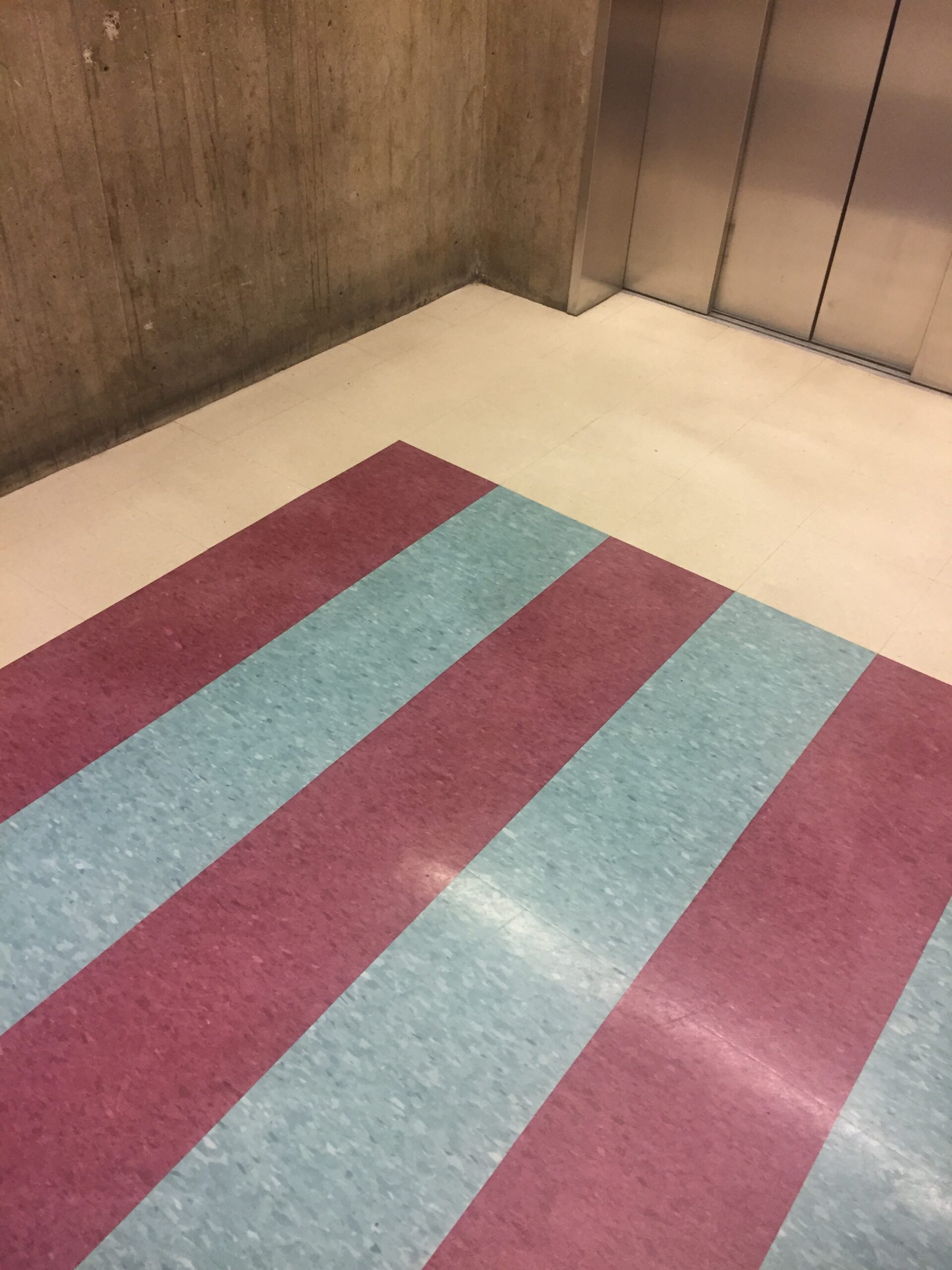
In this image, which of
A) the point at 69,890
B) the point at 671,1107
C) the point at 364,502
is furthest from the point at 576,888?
the point at 364,502

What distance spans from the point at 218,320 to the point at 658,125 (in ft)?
7.84

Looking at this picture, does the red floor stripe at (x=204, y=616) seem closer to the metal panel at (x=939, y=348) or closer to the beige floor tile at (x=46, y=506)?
the beige floor tile at (x=46, y=506)

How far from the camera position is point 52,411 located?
3799 millimetres

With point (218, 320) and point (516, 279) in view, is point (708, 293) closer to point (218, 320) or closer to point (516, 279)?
point (516, 279)

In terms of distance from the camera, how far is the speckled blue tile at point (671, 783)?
102 inches

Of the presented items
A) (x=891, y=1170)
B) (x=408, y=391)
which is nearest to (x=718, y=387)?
(x=408, y=391)

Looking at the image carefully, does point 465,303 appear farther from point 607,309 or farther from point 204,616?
point 204,616

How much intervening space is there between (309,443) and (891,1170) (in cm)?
317

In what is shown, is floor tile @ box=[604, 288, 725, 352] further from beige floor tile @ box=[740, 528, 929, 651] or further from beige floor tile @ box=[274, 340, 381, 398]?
beige floor tile @ box=[740, 528, 929, 651]

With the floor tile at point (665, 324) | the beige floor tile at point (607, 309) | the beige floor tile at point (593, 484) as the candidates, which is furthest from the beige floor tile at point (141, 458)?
the floor tile at point (665, 324)

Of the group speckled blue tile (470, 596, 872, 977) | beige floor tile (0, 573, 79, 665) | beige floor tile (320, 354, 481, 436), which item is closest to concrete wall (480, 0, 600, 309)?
beige floor tile (320, 354, 481, 436)

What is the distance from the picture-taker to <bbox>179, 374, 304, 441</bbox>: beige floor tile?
4203 millimetres

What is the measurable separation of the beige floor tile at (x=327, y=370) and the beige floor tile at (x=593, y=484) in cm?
107

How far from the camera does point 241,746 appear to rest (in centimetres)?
290
